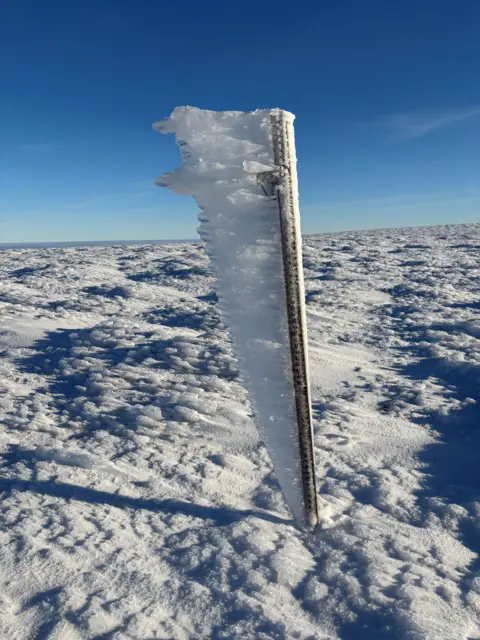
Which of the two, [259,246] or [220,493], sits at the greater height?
[259,246]

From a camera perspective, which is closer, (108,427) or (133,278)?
(108,427)

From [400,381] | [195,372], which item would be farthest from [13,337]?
[400,381]

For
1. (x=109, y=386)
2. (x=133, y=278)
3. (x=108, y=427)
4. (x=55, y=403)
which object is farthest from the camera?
(x=133, y=278)

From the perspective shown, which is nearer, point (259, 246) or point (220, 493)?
point (259, 246)

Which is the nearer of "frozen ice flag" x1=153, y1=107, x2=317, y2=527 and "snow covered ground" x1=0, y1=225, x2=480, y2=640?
"frozen ice flag" x1=153, y1=107, x2=317, y2=527

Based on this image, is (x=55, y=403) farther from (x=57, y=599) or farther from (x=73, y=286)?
(x=73, y=286)
